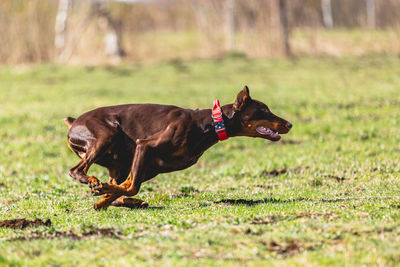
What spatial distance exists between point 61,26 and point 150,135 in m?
24.7

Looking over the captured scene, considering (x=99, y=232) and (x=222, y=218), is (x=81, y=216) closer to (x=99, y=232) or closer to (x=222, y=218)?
(x=99, y=232)

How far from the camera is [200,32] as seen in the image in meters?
32.5

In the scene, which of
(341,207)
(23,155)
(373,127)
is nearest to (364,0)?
(373,127)

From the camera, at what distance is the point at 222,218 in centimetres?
603

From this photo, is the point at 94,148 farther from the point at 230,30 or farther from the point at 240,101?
the point at 230,30

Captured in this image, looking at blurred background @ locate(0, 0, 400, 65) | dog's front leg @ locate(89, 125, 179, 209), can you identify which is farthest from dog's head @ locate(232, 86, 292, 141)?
blurred background @ locate(0, 0, 400, 65)

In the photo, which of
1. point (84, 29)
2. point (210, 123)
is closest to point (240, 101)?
point (210, 123)

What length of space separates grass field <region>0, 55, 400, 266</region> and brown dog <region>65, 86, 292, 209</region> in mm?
441

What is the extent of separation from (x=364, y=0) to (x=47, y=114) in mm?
27332

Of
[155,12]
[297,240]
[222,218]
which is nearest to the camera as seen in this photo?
[297,240]

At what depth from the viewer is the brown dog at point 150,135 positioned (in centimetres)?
670

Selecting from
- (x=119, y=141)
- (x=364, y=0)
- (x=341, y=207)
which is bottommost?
(x=341, y=207)

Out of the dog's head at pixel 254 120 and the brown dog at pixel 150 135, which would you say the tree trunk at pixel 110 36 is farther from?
the dog's head at pixel 254 120

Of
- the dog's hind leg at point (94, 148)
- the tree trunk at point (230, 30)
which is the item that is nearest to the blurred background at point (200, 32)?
the tree trunk at point (230, 30)
